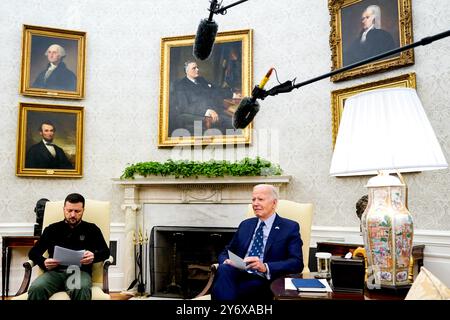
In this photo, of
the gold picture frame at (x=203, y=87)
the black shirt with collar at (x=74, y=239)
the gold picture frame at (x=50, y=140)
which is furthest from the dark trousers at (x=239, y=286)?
the gold picture frame at (x=50, y=140)

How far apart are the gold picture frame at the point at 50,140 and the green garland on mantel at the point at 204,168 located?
0.83 meters

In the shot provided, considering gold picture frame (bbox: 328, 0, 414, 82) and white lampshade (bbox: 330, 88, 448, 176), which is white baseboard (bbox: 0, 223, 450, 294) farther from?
white lampshade (bbox: 330, 88, 448, 176)

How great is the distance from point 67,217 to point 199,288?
251cm

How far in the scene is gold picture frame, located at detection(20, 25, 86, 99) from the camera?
5.57 m

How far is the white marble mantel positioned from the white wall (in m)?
0.35

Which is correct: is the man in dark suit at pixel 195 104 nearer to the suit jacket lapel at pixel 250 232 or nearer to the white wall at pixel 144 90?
the white wall at pixel 144 90

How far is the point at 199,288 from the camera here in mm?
5344

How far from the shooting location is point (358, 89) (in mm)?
4613

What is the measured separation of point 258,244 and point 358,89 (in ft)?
8.24

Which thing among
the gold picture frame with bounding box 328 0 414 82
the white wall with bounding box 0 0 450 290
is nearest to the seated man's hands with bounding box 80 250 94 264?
the white wall with bounding box 0 0 450 290

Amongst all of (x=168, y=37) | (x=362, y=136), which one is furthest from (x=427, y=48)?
(x=168, y=37)

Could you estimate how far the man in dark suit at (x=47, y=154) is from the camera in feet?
17.9

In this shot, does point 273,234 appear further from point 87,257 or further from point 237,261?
point 87,257
